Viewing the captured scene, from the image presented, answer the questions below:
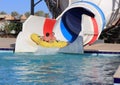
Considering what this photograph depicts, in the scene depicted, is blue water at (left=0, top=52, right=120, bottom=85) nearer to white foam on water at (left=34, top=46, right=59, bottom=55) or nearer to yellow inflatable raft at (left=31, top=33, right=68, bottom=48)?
white foam on water at (left=34, top=46, right=59, bottom=55)

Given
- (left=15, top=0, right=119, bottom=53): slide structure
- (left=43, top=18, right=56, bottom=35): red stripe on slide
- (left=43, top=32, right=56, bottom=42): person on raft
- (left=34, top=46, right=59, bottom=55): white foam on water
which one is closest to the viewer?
(left=34, top=46, right=59, bottom=55): white foam on water

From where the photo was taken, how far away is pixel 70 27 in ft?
52.9

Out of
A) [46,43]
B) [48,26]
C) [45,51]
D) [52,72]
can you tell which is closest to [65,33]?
[48,26]

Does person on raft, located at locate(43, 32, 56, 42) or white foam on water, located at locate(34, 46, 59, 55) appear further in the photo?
person on raft, located at locate(43, 32, 56, 42)

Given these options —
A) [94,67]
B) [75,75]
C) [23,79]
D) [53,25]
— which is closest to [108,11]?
[53,25]

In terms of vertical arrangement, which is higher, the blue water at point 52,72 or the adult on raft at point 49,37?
the adult on raft at point 49,37

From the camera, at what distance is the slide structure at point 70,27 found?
47.8 feet

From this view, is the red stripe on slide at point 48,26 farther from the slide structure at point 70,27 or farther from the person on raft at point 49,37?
the person on raft at point 49,37

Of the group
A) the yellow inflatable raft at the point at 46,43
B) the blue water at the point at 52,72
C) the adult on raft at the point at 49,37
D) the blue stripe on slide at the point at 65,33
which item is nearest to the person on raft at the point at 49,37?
the adult on raft at the point at 49,37

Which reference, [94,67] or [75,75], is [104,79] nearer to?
[75,75]

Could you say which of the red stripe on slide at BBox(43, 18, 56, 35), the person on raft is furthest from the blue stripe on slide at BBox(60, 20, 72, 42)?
the person on raft

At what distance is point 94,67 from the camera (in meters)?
10.1

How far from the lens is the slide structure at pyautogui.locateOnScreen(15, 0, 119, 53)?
47.8ft

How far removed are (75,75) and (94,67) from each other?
1681mm
